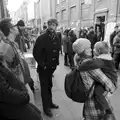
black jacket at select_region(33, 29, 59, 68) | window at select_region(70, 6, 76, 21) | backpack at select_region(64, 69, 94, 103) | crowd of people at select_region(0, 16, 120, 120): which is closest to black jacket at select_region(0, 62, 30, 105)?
crowd of people at select_region(0, 16, 120, 120)

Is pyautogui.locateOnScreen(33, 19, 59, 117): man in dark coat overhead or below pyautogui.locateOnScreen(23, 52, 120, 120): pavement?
overhead

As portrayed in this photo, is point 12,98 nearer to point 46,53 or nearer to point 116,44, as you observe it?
point 46,53

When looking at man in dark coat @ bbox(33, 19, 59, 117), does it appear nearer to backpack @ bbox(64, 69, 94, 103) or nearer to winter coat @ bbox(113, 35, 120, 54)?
backpack @ bbox(64, 69, 94, 103)

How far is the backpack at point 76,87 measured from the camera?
183 cm

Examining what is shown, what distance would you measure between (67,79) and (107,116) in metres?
0.70

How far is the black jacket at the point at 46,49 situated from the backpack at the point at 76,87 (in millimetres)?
1039

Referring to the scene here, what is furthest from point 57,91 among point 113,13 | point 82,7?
point 82,7

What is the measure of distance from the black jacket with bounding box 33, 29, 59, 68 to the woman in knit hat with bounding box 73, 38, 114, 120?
0.91 metres

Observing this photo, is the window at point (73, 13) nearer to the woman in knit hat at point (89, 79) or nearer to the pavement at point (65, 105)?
the pavement at point (65, 105)

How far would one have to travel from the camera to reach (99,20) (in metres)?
13.2

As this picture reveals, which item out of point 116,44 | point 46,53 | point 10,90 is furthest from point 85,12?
point 10,90

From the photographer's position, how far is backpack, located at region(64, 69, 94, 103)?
183 cm

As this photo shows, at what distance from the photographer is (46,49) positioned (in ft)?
9.23

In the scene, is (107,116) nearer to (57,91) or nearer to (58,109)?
(58,109)
